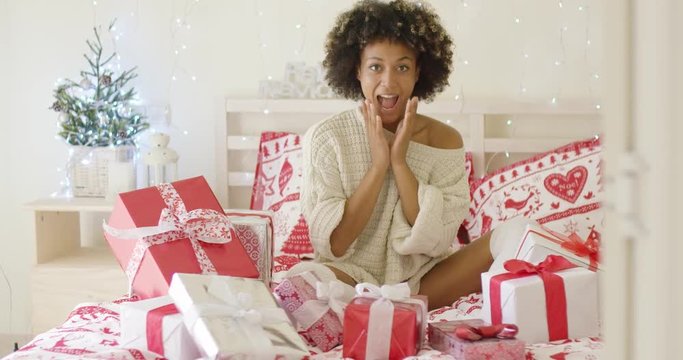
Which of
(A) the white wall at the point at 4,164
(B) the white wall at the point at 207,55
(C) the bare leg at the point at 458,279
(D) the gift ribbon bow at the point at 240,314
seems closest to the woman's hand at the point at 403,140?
(C) the bare leg at the point at 458,279

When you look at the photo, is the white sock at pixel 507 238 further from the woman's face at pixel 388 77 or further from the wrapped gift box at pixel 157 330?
the wrapped gift box at pixel 157 330

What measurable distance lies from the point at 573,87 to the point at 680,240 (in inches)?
95.7

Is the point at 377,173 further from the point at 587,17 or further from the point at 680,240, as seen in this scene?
the point at 680,240

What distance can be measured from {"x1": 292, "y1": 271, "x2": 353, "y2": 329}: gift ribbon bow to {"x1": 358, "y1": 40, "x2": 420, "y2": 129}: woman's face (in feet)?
2.17

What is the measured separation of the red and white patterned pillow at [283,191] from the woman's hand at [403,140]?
0.46 metres

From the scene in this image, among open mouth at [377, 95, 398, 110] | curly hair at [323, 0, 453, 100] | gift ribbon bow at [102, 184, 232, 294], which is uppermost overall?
curly hair at [323, 0, 453, 100]

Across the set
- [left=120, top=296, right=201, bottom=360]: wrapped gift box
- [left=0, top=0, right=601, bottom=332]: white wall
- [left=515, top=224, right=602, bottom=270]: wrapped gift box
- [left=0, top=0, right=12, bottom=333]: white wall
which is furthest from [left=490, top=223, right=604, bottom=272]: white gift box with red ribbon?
[left=0, top=0, right=12, bottom=333]: white wall

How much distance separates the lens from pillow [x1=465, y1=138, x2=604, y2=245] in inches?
103

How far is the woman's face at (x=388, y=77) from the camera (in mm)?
2307

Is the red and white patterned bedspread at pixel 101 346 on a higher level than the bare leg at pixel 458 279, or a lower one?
lower

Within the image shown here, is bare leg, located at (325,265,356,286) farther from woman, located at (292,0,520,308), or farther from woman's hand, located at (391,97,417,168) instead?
woman's hand, located at (391,97,417,168)

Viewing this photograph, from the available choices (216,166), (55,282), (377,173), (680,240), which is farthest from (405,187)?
(680,240)

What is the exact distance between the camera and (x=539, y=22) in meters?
3.02

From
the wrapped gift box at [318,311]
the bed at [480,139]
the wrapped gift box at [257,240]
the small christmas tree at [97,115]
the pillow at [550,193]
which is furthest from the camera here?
the small christmas tree at [97,115]
